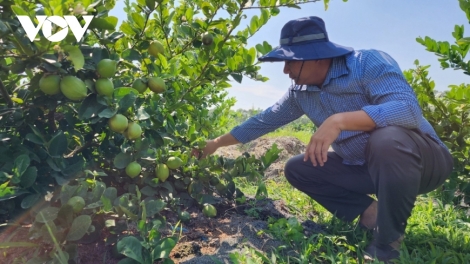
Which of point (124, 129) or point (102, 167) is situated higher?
point (124, 129)

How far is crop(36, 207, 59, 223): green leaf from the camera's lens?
1.35 meters

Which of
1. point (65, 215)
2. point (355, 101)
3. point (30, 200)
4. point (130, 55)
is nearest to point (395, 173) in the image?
point (355, 101)

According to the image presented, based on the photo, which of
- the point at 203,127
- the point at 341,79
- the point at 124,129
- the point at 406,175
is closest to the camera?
the point at 124,129

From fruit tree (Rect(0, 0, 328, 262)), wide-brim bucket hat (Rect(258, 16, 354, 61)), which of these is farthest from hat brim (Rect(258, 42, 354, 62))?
fruit tree (Rect(0, 0, 328, 262))

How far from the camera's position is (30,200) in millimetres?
1396

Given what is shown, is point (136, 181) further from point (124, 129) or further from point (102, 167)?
point (124, 129)

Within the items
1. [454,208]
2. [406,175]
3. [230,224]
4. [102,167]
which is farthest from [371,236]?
[102,167]

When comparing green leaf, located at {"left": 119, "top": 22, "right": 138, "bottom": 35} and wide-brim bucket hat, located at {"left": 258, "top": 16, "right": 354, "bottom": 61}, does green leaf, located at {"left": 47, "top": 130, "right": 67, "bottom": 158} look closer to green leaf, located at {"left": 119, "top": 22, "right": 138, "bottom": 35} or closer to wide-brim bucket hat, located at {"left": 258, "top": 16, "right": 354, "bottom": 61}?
green leaf, located at {"left": 119, "top": 22, "right": 138, "bottom": 35}

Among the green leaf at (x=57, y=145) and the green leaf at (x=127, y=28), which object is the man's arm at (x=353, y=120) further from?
the green leaf at (x=57, y=145)

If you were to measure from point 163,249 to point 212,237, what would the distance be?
0.70 m

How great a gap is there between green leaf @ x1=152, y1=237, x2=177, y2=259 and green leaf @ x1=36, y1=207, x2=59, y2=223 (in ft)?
1.14

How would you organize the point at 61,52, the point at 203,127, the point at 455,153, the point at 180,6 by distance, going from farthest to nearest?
the point at 455,153 < the point at 203,127 < the point at 180,6 < the point at 61,52

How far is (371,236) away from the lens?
7.20 feet

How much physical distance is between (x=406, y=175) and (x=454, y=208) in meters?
1.26
